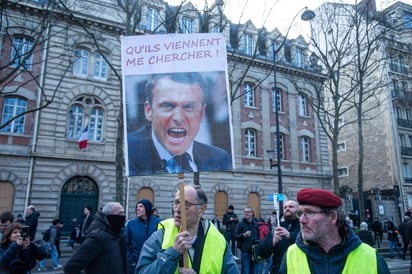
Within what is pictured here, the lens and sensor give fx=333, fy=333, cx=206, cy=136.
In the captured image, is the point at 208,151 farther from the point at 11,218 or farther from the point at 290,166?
the point at 290,166

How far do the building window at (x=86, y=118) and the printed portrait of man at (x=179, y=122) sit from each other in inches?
603

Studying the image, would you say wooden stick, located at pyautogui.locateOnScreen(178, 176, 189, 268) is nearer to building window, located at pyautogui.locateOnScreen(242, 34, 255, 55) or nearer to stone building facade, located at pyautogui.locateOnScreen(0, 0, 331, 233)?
stone building facade, located at pyautogui.locateOnScreen(0, 0, 331, 233)

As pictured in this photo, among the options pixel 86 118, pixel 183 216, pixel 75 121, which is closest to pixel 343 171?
pixel 86 118

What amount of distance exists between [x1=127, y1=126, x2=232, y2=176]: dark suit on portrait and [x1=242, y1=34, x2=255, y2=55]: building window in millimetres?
22210

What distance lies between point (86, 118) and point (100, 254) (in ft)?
50.3

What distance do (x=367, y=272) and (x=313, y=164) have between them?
24265 millimetres

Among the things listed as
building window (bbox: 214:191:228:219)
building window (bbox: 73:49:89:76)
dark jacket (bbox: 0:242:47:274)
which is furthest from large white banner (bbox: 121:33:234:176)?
building window (bbox: 214:191:228:219)

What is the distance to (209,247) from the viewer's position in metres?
2.64

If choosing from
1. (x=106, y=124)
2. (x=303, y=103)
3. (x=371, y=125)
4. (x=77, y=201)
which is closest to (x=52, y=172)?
(x=77, y=201)

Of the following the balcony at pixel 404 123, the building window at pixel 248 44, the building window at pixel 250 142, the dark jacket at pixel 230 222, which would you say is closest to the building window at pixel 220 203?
the building window at pixel 250 142

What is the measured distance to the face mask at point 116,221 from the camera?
A: 13.1 ft

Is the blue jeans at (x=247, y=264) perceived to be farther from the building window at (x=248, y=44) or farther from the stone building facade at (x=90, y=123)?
the building window at (x=248, y=44)

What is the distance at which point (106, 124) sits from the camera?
1838 cm

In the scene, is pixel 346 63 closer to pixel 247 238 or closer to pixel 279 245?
pixel 247 238
